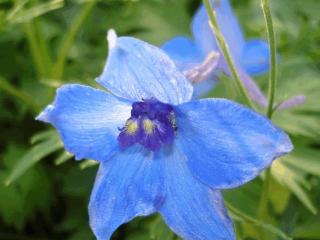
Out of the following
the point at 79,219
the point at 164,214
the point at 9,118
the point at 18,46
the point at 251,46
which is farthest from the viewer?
Answer: the point at 18,46

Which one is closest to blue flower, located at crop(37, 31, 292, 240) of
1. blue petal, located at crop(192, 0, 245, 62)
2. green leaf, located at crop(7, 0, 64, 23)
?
blue petal, located at crop(192, 0, 245, 62)

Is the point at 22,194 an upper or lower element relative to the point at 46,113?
lower

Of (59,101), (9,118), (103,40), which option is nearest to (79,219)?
(9,118)

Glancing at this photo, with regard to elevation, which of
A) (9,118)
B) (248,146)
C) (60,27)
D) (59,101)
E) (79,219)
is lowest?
(79,219)

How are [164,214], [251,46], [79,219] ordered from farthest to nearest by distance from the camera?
[79,219] < [251,46] < [164,214]

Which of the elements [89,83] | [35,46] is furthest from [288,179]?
[35,46]

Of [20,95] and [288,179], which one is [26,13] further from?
[288,179]

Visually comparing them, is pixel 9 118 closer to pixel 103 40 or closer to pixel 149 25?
pixel 103 40
